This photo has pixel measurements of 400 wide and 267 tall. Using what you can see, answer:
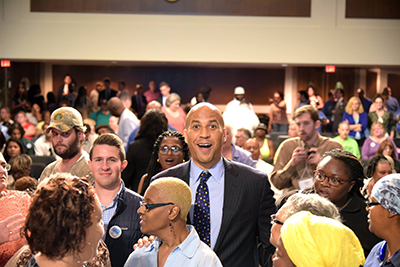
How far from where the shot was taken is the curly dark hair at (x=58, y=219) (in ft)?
5.52

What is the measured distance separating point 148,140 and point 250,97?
414 inches

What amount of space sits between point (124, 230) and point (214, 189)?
512mm

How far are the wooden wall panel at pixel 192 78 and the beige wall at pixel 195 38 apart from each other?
9.96 ft

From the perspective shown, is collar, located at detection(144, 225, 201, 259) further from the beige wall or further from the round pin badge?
the beige wall

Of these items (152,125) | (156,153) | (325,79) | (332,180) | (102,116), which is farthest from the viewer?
(325,79)

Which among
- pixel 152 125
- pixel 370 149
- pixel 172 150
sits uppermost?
pixel 152 125

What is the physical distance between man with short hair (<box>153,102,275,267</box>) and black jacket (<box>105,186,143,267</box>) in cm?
27

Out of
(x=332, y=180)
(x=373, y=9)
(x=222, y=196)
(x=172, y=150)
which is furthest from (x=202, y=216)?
(x=373, y=9)

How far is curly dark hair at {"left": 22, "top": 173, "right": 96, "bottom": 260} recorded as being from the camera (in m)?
1.68

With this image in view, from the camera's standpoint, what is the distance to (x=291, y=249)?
177cm

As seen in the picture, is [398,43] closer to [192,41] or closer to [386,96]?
[386,96]

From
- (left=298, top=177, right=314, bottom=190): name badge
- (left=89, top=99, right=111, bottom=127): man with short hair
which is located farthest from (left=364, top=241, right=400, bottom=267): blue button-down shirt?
(left=89, top=99, right=111, bottom=127): man with short hair

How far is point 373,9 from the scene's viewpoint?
35.9ft

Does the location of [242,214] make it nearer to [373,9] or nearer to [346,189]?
[346,189]
